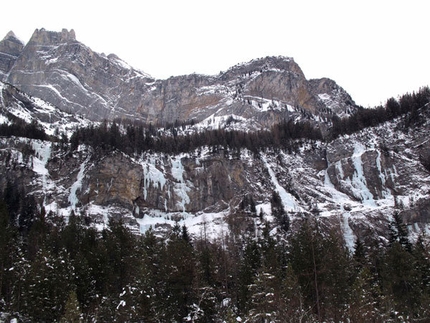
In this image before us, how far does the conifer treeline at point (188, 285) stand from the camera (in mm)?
33438

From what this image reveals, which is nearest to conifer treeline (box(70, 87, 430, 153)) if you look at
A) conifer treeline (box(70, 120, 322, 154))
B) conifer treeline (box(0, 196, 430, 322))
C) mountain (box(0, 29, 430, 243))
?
conifer treeline (box(70, 120, 322, 154))

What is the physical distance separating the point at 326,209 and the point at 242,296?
65.2 meters

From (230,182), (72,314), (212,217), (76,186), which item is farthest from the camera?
(230,182)

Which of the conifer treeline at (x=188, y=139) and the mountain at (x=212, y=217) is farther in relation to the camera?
the conifer treeline at (x=188, y=139)

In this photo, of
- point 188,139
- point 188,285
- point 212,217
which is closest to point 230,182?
point 212,217

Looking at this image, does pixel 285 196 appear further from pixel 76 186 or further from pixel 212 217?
pixel 76 186

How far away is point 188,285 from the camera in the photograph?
1442 inches

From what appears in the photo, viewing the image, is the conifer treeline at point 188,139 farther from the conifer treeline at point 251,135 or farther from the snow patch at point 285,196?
the snow patch at point 285,196

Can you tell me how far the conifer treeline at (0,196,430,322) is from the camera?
3344 cm

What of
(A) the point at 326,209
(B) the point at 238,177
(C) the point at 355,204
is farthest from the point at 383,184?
(B) the point at 238,177

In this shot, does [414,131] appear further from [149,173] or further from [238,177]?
[149,173]

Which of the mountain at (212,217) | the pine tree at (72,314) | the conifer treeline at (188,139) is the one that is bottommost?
the pine tree at (72,314)

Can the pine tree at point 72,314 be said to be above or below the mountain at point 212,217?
below

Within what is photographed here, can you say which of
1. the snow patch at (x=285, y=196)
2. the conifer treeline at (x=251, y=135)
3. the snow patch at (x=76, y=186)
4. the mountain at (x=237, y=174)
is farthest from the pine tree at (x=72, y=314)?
the conifer treeline at (x=251, y=135)
